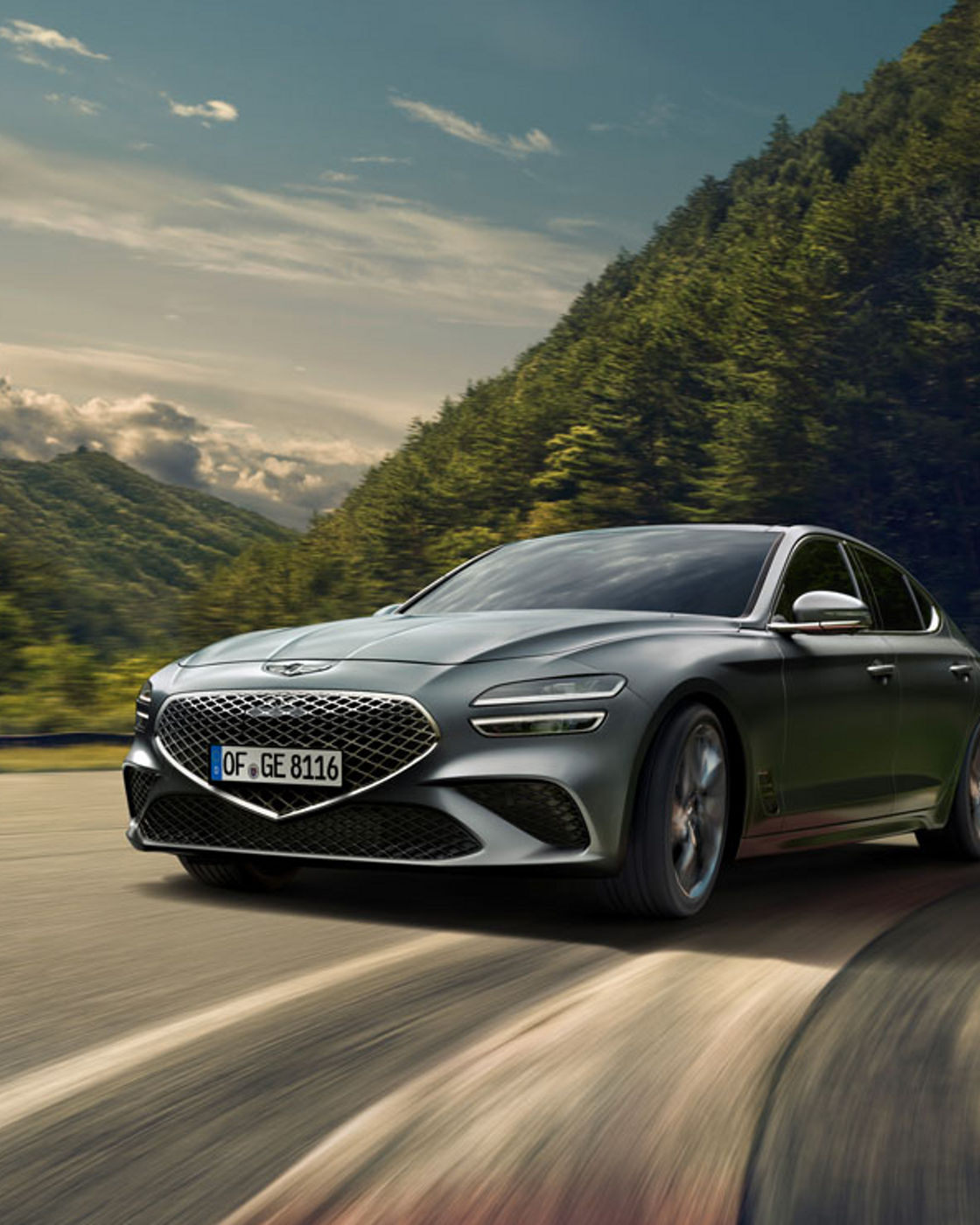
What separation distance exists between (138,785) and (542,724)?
1.59 meters

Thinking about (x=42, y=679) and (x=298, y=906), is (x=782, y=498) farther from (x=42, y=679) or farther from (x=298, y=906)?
(x=298, y=906)

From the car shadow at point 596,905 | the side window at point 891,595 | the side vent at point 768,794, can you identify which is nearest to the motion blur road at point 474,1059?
the car shadow at point 596,905

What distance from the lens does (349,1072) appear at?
3656mm

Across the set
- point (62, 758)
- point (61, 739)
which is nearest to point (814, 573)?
point (62, 758)

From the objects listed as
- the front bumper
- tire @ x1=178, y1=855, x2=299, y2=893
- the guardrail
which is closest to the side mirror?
the front bumper

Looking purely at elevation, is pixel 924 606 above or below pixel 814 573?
below

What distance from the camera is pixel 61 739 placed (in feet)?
54.7

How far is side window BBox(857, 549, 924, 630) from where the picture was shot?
307 inches

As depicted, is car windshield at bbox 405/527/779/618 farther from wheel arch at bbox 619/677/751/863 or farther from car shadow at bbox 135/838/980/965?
car shadow at bbox 135/838/980/965

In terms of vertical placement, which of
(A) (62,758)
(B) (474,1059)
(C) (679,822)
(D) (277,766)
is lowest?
(A) (62,758)

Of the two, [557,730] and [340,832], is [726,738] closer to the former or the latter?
[557,730]

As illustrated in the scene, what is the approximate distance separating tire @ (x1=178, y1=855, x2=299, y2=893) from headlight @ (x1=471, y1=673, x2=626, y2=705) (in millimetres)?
1270

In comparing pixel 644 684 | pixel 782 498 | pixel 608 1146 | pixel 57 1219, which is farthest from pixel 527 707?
pixel 782 498

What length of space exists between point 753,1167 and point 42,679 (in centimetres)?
2021
